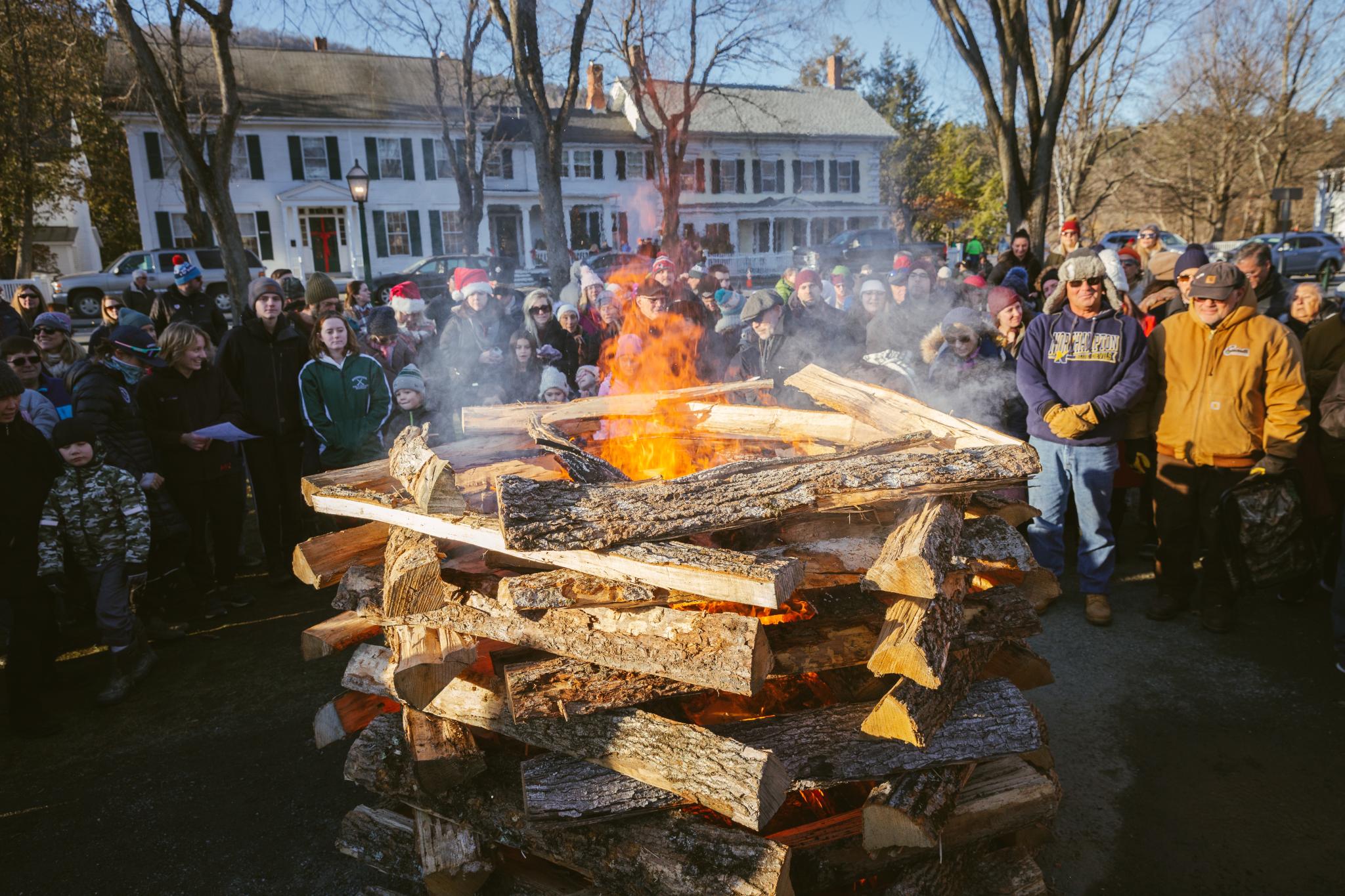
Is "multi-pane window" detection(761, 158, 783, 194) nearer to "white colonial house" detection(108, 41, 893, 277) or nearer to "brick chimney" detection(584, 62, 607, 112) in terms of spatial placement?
"white colonial house" detection(108, 41, 893, 277)

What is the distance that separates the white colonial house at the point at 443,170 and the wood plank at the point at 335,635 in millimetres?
25609

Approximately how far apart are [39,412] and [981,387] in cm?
660

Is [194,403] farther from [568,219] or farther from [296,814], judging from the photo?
[568,219]

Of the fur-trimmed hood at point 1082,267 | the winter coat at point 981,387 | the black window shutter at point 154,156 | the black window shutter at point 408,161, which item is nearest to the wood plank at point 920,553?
the fur-trimmed hood at point 1082,267

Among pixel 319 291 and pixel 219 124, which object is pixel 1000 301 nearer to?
pixel 319 291

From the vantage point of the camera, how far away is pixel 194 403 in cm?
567

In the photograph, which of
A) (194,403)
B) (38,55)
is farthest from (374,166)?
(194,403)

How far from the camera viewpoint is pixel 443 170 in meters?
34.6

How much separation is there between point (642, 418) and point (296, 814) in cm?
261

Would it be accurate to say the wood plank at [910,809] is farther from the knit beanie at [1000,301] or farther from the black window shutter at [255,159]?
the black window shutter at [255,159]

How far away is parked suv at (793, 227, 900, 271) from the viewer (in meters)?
26.0

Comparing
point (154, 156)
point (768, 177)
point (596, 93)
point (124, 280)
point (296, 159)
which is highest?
point (596, 93)

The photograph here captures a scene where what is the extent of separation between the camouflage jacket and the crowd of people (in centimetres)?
1

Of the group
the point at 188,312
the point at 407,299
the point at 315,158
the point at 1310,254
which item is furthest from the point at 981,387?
the point at 315,158
